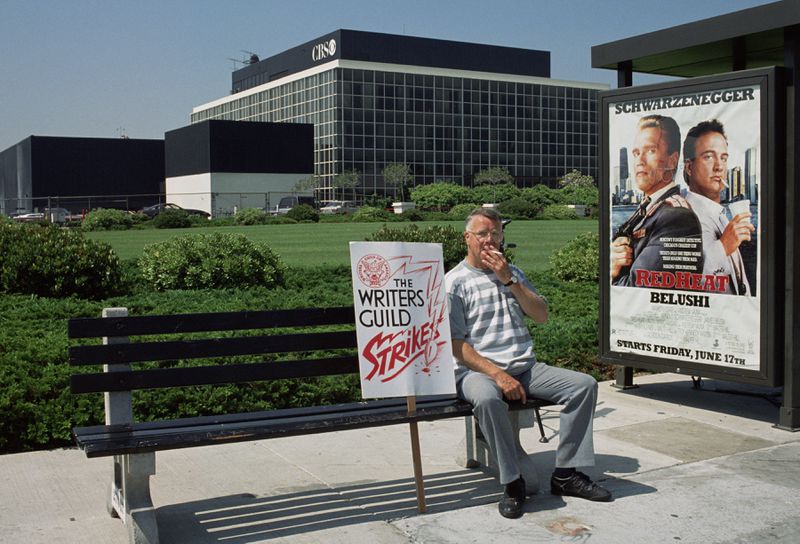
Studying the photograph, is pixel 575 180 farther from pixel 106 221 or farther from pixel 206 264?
pixel 206 264

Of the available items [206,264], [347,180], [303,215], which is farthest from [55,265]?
[347,180]

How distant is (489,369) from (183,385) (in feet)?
5.74

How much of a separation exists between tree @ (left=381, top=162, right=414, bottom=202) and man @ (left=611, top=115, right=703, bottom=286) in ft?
272

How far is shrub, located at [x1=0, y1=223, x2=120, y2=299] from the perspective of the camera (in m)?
11.7

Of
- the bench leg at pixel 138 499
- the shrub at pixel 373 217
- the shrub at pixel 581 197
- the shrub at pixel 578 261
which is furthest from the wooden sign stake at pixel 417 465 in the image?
the shrub at pixel 581 197

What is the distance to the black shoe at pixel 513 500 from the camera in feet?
16.5

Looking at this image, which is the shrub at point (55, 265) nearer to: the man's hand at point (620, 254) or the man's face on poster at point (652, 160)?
the man's hand at point (620, 254)

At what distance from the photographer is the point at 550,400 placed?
17.9 feet

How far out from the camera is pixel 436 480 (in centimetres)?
579

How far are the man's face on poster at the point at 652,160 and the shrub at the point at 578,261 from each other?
7.67 metres

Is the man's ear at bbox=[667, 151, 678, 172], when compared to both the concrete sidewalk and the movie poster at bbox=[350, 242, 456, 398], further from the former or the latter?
the movie poster at bbox=[350, 242, 456, 398]

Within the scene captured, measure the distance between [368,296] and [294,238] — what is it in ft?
81.9

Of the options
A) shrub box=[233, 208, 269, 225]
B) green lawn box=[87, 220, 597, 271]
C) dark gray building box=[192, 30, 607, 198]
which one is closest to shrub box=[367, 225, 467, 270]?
green lawn box=[87, 220, 597, 271]

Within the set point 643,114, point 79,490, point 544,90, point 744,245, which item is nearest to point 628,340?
point 744,245
